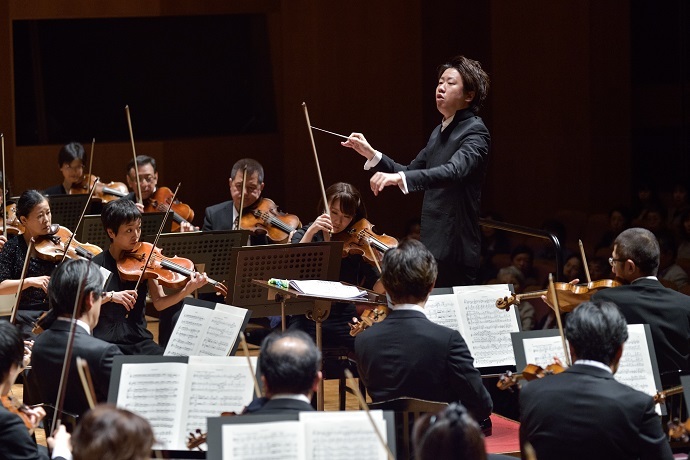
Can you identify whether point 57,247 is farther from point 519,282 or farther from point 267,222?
point 519,282

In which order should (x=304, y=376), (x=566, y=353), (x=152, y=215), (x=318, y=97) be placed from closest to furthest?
1. (x=304, y=376)
2. (x=566, y=353)
3. (x=152, y=215)
4. (x=318, y=97)

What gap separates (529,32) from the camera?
29.0 feet

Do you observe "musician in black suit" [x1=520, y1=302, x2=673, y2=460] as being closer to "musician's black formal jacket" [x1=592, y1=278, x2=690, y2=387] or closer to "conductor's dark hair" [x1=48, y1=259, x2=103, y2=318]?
"musician's black formal jacket" [x1=592, y1=278, x2=690, y2=387]

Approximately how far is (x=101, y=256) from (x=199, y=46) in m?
5.08

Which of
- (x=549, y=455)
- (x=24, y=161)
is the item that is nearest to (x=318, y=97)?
(x=24, y=161)

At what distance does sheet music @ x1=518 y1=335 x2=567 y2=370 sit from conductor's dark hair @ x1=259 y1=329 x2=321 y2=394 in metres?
0.89

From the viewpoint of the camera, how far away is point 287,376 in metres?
2.64

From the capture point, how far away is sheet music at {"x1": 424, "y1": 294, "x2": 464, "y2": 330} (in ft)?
12.7

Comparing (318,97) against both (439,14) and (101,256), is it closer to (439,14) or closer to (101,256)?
(439,14)

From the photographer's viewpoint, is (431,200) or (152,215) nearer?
(431,200)

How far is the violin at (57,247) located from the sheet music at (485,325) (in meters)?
1.84

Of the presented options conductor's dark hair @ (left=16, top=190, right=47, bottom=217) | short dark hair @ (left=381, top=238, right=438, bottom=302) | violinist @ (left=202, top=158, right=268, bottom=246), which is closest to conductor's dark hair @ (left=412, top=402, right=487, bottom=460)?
short dark hair @ (left=381, top=238, right=438, bottom=302)

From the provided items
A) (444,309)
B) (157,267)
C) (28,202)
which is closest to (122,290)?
(157,267)

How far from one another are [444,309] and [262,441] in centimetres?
151
